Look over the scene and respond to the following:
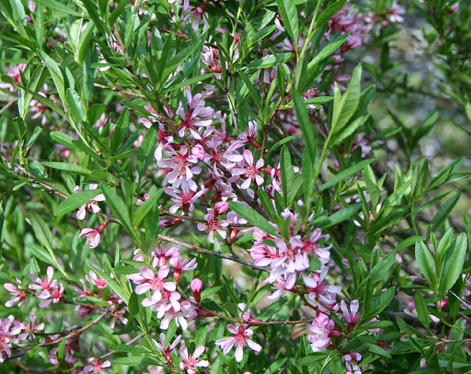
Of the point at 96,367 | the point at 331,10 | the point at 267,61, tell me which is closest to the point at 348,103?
the point at 331,10

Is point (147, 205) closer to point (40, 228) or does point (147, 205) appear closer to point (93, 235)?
point (93, 235)

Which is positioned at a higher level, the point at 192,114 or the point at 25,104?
the point at 192,114

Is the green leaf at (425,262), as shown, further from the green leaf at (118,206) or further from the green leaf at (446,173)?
the green leaf at (118,206)

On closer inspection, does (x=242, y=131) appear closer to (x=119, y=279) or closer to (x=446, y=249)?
(x=119, y=279)

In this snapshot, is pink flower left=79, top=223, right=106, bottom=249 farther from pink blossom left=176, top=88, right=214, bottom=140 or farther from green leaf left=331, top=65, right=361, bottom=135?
green leaf left=331, top=65, right=361, bottom=135

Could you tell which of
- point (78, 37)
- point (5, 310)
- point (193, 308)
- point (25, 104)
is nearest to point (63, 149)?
point (5, 310)

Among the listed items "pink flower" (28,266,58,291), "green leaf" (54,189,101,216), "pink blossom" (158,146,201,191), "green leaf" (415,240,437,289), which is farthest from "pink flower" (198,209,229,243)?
"pink flower" (28,266,58,291)
